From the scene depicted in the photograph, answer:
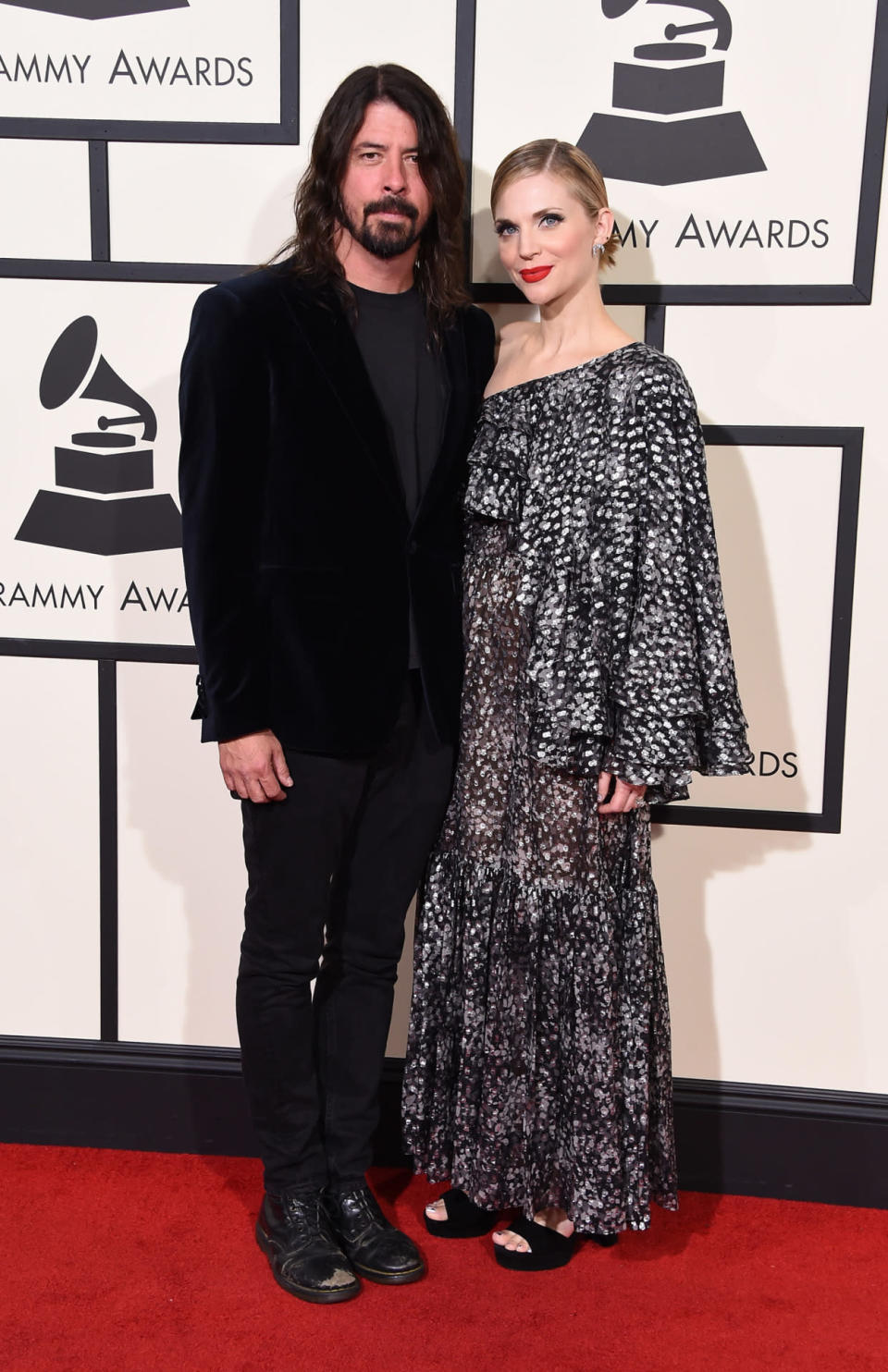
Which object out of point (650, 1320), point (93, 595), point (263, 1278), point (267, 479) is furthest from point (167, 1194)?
point (267, 479)

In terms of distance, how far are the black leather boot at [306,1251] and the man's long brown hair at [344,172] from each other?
151cm

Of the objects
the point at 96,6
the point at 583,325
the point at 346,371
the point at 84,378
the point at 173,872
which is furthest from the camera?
the point at 173,872

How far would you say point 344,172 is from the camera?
1.90m

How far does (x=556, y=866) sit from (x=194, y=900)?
34.8 inches

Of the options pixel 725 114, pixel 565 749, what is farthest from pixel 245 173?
pixel 565 749

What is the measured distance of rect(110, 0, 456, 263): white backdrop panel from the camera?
2.16m

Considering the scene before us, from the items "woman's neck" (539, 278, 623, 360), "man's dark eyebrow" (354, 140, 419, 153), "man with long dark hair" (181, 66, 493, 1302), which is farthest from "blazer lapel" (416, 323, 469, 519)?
"man's dark eyebrow" (354, 140, 419, 153)

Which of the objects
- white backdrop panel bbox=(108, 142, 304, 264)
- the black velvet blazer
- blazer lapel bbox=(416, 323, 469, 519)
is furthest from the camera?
white backdrop panel bbox=(108, 142, 304, 264)

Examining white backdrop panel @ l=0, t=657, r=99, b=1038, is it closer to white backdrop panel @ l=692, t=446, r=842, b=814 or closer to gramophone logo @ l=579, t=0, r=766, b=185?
white backdrop panel @ l=692, t=446, r=842, b=814

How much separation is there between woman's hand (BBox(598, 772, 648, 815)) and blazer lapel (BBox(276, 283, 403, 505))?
0.57 metres

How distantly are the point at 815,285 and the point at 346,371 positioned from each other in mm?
924

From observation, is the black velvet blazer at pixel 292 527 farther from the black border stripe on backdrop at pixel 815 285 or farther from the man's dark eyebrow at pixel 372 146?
the black border stripe on backdrop at pixel 815 285

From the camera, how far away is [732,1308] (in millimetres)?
1993

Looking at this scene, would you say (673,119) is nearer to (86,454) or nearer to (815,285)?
(815,285)
